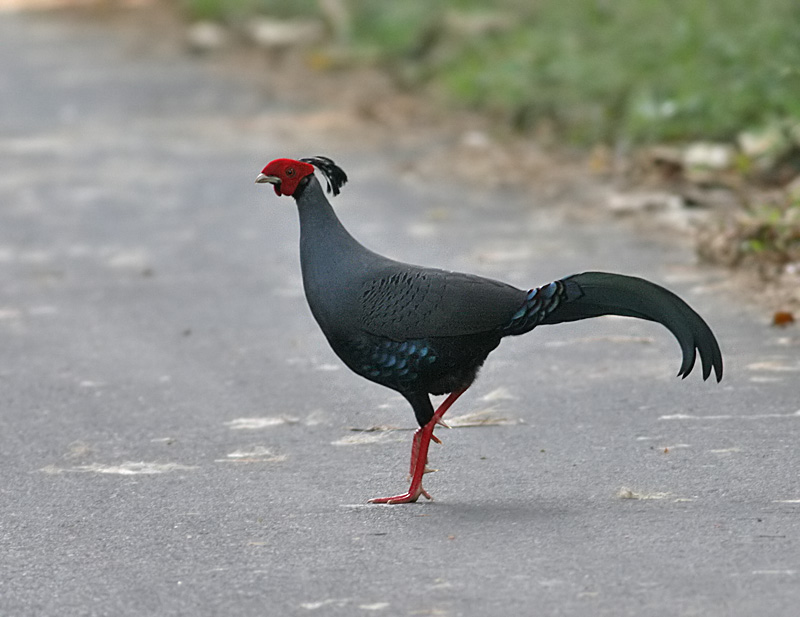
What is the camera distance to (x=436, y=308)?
492cm

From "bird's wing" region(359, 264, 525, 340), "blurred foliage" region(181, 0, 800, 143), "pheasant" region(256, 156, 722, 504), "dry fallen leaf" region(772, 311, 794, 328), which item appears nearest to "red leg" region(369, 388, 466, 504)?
"pheasant" region(256, 156, 722, 504)

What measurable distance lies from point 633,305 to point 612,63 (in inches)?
330

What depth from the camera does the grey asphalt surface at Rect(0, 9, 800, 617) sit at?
14.2 feet

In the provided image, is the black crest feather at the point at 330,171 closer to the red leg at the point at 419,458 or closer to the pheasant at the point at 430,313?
the pheasant at the point at 430,313

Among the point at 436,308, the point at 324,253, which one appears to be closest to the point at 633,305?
the point at 436,308

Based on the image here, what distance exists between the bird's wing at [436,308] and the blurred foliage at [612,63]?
15.3 ft

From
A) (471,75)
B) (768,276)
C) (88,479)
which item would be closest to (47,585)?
(88,479)

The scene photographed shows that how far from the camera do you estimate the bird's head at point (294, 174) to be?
5.12m

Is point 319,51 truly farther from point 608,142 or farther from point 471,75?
point 608,142

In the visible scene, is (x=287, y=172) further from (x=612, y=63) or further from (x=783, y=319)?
(x=612, y=63)

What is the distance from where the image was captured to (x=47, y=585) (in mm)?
4465

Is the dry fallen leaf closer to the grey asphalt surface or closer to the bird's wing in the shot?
the grey asphalt surface

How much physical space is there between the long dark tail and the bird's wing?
17 centimetres

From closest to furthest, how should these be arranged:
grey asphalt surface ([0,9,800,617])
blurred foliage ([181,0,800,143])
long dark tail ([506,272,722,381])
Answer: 1. grey asphalt surface ([0,9,800,617])
2. long dark tail ([506,272,722,381])
3. blurred foliage ([181,0,800,143])
